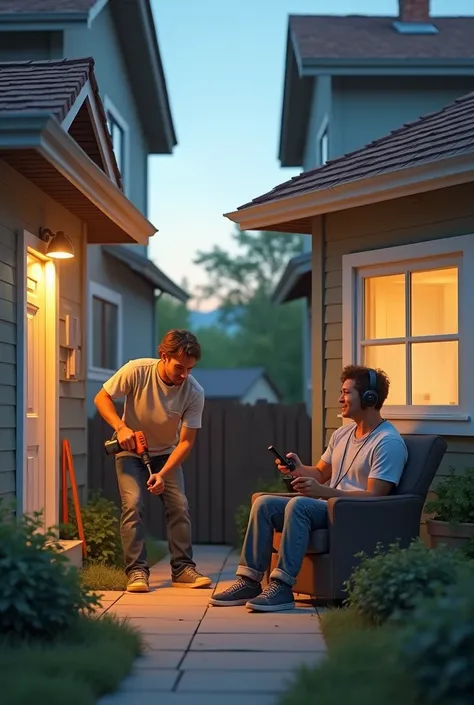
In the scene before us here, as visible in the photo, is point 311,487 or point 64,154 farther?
point 311,487

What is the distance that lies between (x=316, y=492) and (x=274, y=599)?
67cm

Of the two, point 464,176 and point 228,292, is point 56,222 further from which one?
point 228,292

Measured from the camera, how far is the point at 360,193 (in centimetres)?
761

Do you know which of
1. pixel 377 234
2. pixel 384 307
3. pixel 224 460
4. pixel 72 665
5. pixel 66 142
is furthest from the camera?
pixel 224 460

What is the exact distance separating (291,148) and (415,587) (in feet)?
49.3

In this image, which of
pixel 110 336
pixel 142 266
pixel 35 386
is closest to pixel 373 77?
pixel 142 266

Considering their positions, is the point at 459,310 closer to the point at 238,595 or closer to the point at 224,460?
the point at 238,595

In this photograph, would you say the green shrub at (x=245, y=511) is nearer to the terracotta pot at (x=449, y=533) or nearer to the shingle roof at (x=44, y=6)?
the terracotta pot at (x=449, y=533)

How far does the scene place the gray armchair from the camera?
636cm

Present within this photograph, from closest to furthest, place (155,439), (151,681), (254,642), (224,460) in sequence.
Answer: (151,681) < (254,642) < (155,439) < (224,460)

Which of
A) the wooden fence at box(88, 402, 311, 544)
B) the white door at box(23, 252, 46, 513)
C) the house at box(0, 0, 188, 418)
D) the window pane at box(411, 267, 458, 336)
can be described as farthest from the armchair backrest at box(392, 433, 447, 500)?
the house at box(0, 0, 188, 418)

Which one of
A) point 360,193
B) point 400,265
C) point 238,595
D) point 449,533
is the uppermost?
point 360,193

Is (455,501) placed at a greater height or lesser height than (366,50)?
lesser

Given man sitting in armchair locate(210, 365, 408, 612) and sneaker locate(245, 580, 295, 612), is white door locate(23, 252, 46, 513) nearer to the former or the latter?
man sitting in armchair locate(210, 365, 408, 612)
